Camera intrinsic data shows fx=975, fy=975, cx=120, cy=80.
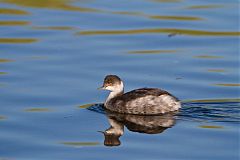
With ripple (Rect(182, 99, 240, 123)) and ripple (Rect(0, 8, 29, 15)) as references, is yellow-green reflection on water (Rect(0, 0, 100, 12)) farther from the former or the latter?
ripple (Rect(182, 99, 240, 123))

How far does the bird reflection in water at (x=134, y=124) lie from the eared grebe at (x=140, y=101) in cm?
12

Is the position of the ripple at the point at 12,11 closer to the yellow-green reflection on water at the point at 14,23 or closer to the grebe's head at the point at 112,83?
the yellow-green reflection on water at the point at 14,23

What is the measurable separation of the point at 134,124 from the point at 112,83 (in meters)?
1.30

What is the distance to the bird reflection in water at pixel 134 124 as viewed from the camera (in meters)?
13.2

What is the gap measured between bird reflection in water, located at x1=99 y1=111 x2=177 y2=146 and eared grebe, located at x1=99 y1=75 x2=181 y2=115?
12 centimetres

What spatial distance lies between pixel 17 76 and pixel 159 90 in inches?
117

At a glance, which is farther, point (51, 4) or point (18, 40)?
point (51, 4)

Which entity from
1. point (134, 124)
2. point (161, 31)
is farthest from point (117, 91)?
point (161, 31)

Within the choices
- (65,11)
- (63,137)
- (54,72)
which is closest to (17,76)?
(54,72)

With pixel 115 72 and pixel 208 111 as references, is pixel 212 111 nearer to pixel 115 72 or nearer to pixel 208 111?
pixel 208 111

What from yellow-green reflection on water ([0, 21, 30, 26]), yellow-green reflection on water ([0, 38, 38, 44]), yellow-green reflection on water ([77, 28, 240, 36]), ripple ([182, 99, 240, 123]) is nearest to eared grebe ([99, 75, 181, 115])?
ripple ([182, 99, 240, 123])

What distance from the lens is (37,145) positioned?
1265 cm

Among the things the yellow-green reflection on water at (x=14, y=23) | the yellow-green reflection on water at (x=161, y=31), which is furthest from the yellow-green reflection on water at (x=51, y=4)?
the yellow-green reflection on water at (x=161, y=31)

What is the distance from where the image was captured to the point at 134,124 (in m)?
14.0
